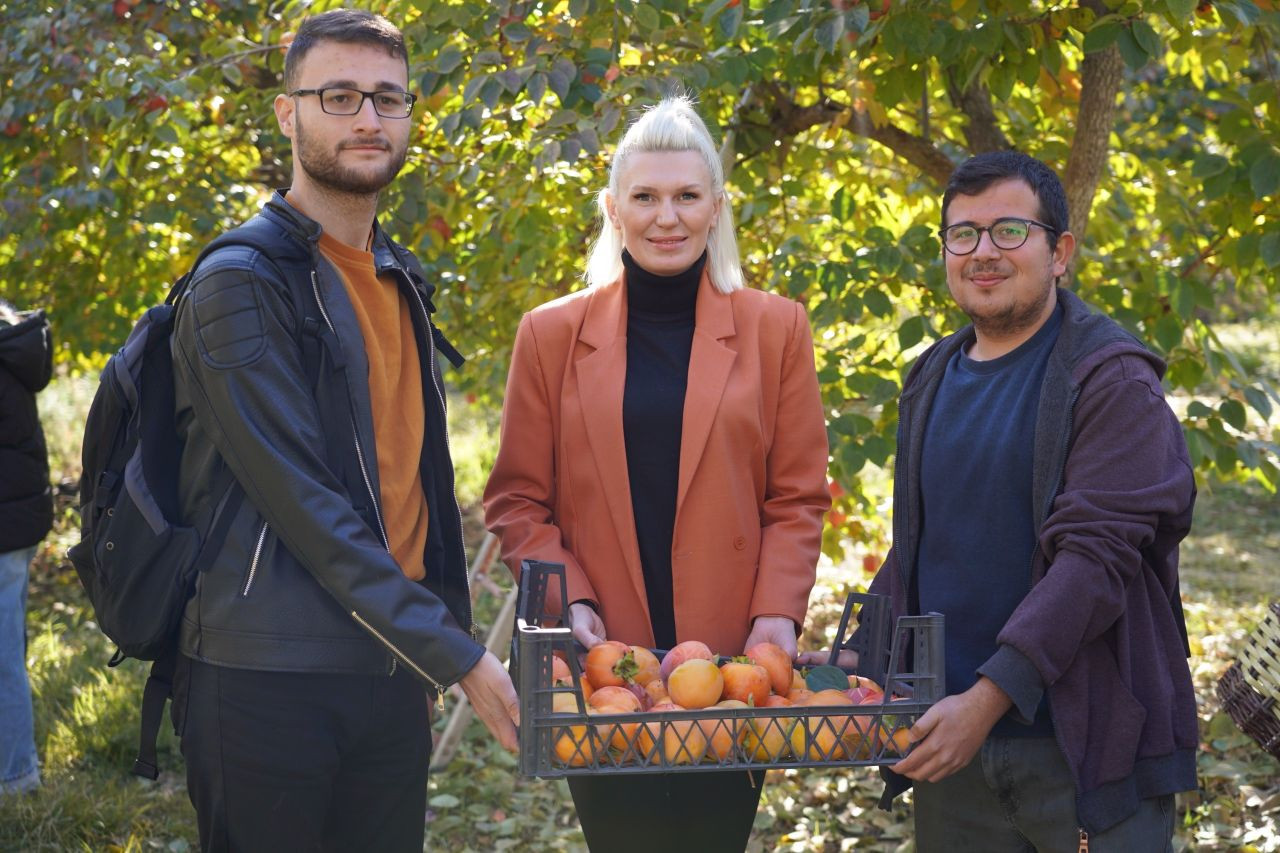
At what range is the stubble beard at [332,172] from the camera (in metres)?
2.52

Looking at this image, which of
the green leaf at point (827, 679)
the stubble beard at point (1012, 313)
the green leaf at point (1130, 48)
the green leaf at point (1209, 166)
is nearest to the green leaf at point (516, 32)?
the green leaf at point (1130, 48)

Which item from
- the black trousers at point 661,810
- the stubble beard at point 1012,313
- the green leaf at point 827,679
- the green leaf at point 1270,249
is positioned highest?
the green leaf at point 1270,249

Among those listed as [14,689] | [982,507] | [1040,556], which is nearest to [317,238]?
[982,507]

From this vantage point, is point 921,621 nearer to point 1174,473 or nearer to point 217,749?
point 1174,473

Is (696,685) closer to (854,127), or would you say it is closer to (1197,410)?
(1197,410)

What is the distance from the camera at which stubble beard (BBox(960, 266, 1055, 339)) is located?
2453 millimetres

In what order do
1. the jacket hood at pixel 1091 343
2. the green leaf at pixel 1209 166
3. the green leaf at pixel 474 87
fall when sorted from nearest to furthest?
the jacket hood at pixel 1091 343 < the green leaf at pixel 474 87 < the green leaf at pixel 1209 166

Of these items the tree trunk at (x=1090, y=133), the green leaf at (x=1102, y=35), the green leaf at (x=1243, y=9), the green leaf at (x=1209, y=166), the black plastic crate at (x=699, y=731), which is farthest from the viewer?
the tree trunk at (x=1090, y=133)

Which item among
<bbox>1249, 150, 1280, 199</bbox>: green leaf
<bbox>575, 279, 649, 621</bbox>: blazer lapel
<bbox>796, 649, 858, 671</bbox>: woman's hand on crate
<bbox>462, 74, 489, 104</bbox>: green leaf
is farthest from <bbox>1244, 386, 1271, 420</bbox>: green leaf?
<bbox>462, 74, 489, 104</bbox>: green leaf

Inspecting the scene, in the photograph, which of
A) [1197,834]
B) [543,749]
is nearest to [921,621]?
[543,749]

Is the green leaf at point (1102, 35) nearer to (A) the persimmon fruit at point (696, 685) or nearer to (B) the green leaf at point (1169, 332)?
(B) the green leaf at point (1169, 332)

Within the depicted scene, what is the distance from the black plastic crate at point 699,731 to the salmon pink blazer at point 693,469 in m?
0.58

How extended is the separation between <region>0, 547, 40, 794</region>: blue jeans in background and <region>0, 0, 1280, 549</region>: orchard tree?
57.6 inches

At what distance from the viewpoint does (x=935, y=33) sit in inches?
141
